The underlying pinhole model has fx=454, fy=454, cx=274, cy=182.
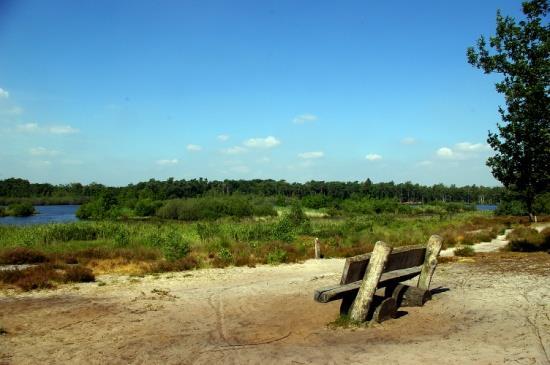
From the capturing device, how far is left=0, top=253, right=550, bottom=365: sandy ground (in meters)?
5.88

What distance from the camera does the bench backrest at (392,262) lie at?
7.25m

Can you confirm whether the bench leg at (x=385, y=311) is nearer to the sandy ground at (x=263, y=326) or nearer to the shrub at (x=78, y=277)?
the sandy ground at (x=263, y=326)

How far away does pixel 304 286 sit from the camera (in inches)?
466

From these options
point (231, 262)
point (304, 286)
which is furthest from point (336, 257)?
point (304, 286)

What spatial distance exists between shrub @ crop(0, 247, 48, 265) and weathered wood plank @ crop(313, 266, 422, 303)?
15977mm

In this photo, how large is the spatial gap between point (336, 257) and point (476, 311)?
11.9 meters

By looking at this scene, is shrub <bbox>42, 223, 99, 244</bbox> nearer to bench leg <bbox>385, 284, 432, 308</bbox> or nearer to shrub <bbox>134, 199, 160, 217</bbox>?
bench leg <bbox>385, 284, 432, 308</bbox>

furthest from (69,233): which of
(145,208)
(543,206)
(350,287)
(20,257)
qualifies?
(543,206)

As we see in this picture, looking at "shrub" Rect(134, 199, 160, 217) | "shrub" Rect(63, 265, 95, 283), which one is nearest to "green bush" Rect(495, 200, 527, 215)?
"shrub" Rect(134, 199, 160, 217)

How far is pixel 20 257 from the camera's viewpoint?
62.0 feet

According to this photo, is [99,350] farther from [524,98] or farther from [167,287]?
[524,98]

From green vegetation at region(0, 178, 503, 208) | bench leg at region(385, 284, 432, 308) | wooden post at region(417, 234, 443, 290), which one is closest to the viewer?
bench leg at region(385, 284, 432, 308)

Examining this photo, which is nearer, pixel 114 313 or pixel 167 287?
pixel 114 313

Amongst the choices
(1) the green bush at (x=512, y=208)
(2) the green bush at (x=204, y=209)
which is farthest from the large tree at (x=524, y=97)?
(2) the green bush at (x=204, y=209)
